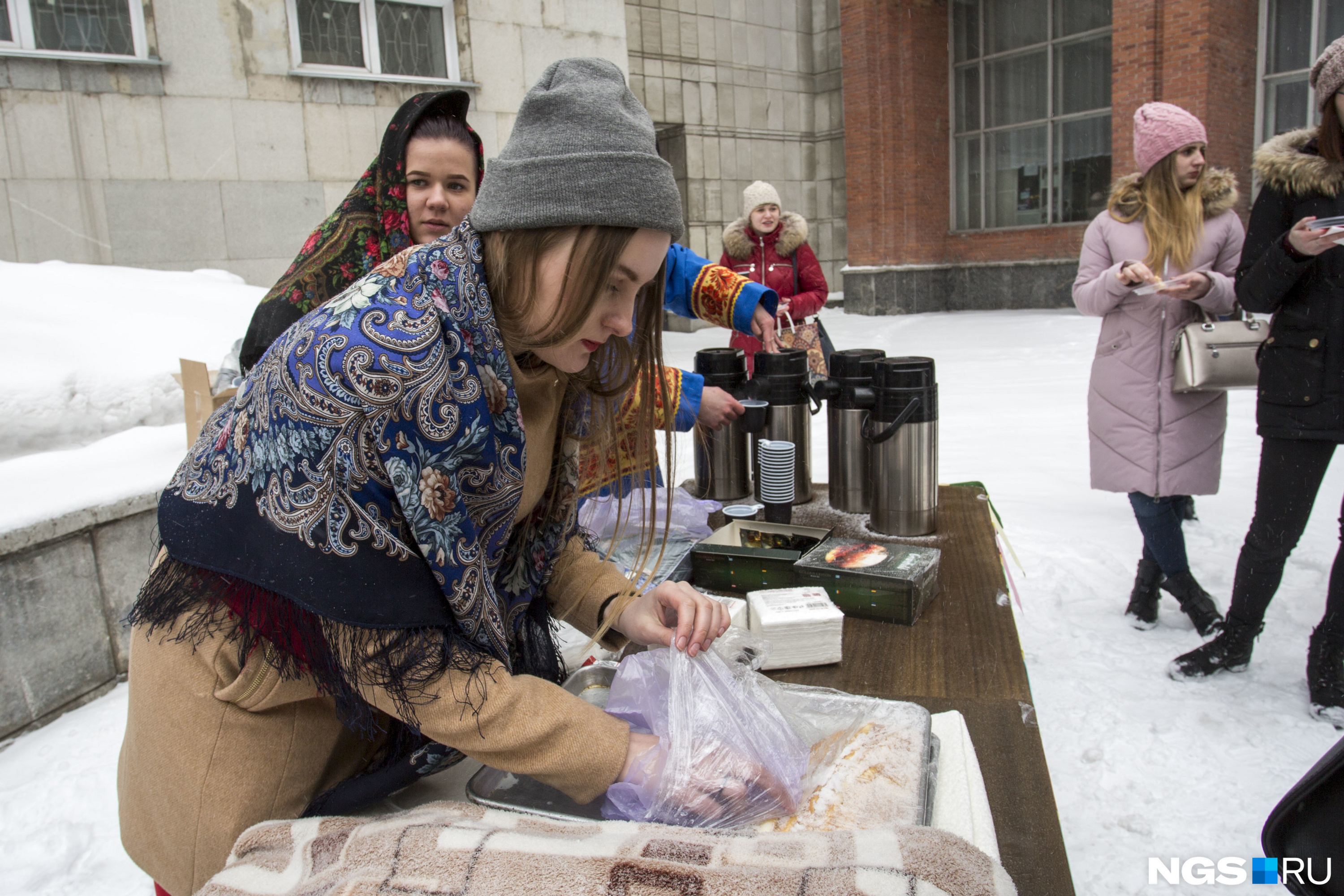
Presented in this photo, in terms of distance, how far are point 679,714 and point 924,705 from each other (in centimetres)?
44

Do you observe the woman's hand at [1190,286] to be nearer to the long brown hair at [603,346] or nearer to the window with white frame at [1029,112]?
the long brown hair at [603,346]

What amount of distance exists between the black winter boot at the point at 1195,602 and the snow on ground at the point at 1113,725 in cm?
8

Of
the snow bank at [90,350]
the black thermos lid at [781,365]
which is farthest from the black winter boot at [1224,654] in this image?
the snow bank at [90,350]

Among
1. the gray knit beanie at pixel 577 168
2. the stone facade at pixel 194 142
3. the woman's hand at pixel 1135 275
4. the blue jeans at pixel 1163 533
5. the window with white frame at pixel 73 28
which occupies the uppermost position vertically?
the window with white frame at pixel 73 28

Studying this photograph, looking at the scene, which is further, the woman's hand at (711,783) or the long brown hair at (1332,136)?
the long brown hair at (1332,136)

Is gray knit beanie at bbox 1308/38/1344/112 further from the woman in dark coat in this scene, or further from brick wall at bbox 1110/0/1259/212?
brick wall at bbox 1110/0/1259/212

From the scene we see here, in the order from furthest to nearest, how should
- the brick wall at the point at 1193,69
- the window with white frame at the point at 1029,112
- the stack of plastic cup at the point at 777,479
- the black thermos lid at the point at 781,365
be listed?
the window with white frame at the point at 1029,112 → the brick wall at the point at 1193,69 → the black thermos lid at the point at 781,365 → the stack of plastic cup at the point at 777,479

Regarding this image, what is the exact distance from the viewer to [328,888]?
82cm

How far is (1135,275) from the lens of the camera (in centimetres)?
291

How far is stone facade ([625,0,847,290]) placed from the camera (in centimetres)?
1193

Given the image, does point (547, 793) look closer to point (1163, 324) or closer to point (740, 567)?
point (740, 567)

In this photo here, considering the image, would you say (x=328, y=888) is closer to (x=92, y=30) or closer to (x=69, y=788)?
(x=69, y=788)

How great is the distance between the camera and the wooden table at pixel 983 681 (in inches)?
39.4

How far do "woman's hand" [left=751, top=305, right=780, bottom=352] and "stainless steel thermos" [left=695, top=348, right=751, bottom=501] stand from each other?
16cm
